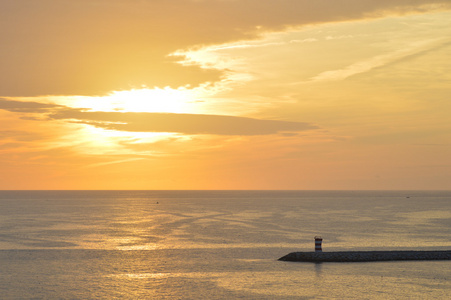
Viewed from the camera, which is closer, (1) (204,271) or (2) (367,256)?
(1) (204,271)

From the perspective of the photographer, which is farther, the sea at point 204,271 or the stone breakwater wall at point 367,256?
the stone breakwater wall at point 367,256

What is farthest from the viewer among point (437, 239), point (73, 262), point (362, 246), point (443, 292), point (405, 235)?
point (405, 235)

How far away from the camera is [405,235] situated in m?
72.8

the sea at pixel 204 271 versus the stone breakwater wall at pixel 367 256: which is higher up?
the stone breakwater wall at pixel 367 256

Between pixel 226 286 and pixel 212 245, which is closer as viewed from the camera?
pixel 226 286

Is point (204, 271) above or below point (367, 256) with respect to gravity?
below

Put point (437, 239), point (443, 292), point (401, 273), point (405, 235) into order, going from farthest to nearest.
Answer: point (405, 235)
point (437, 239)
point (401, 273)
point (443, 292)

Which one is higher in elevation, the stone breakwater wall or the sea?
the stone breakwater wall

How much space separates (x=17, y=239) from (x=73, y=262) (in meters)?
25.8

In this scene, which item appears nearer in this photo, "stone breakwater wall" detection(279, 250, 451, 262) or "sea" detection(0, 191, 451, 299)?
"sea" detection(0, 191, 451, 299)

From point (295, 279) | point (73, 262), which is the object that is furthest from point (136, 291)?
point (73, 262)

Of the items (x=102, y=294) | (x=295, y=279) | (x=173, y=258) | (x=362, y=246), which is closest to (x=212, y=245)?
(x=173, y=258)

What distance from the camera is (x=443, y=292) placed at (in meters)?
31.3

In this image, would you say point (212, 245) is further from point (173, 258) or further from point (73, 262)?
point (73, 262)
